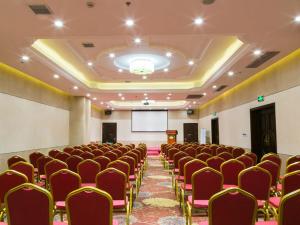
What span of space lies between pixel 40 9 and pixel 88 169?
296 centimetres

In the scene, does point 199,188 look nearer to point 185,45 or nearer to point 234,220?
point 234,220

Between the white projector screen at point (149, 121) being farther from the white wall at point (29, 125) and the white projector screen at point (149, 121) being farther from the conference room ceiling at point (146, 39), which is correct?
the conference room ceiling at point (146, 39)

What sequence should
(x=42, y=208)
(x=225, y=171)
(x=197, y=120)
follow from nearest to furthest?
(x=42, y=208) → (x=225, y=171) → (x=197, y=120)

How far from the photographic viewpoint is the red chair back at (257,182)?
162 inches

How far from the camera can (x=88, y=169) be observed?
5562 mm

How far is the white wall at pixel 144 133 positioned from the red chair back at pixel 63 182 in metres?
21.3

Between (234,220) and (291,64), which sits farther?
(291,64)

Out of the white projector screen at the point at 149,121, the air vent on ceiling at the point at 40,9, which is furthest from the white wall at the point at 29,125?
the white projector screen at the point at 149,121

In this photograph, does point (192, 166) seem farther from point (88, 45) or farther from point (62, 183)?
point (88, 45)

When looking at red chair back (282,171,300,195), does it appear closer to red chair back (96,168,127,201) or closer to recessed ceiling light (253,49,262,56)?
red chair back (96,168,127,201)

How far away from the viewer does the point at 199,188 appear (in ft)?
13.8

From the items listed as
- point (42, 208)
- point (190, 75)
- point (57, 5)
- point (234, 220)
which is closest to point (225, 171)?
point (234, 220)

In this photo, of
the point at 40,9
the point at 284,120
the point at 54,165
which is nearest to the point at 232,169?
the point at 54,165

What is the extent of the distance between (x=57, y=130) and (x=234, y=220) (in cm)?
1291
